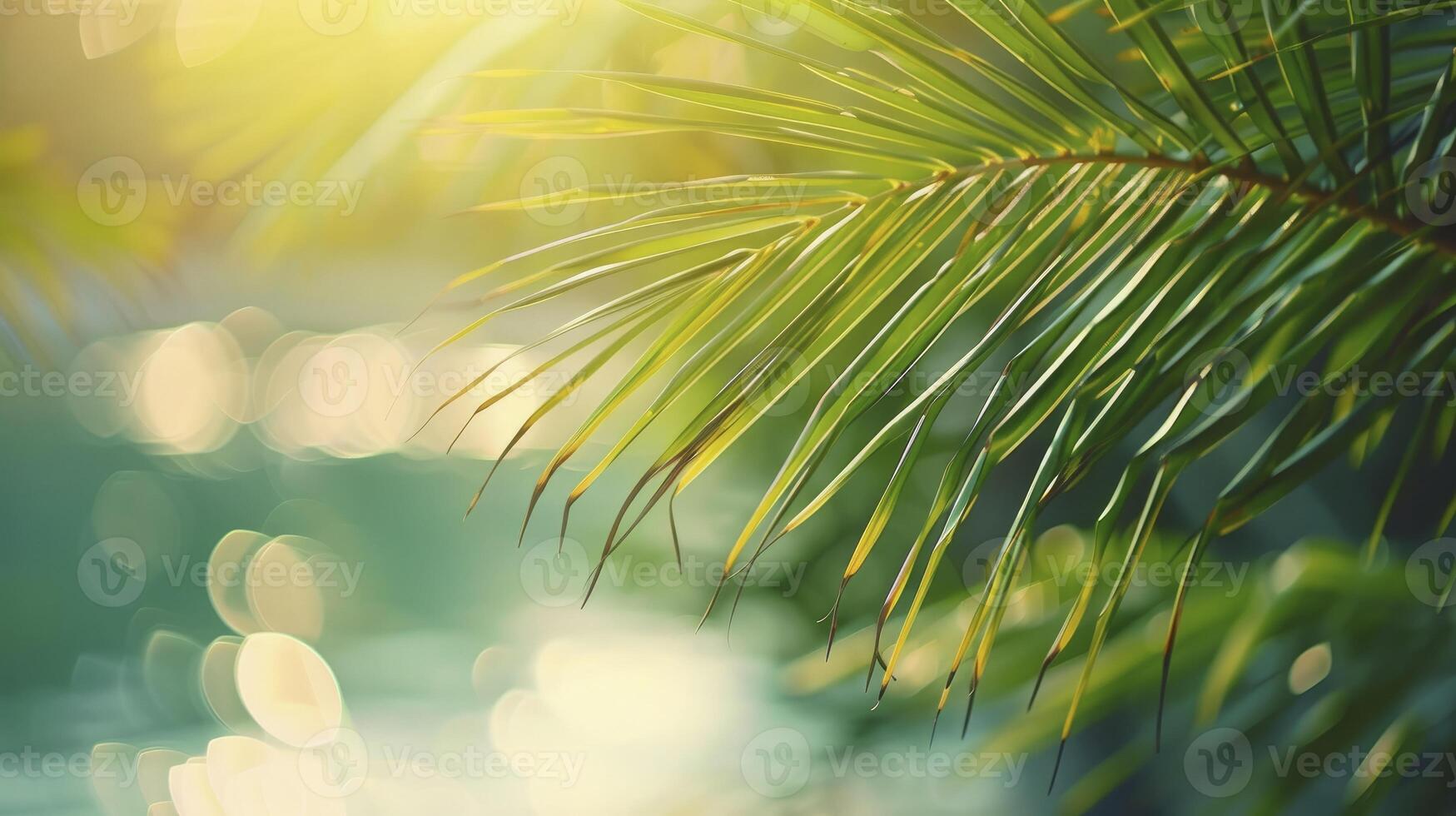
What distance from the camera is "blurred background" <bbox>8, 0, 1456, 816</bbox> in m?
0.55

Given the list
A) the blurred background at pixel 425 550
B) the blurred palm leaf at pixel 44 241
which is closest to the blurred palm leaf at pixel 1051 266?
the blurred background at pixel 425 550

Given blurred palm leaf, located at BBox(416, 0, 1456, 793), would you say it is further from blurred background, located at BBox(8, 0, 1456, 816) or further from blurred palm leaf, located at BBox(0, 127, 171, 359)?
blurred palm leaf, located at BBox(0, 127, 171, 359)

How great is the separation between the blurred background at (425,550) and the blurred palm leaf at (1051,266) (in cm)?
5

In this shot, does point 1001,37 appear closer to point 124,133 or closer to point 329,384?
point 124,133

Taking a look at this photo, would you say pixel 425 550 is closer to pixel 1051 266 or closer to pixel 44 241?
pixel 44 241

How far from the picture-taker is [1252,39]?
0.42m

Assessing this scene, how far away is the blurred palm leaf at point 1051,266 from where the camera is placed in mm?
244

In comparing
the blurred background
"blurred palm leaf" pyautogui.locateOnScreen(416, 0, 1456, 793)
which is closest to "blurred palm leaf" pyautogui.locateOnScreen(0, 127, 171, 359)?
the blurred background

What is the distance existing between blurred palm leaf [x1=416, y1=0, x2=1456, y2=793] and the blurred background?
0.15 feet

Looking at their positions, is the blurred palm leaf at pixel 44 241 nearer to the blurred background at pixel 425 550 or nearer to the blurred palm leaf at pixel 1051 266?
the blurred background at pixel 425 550

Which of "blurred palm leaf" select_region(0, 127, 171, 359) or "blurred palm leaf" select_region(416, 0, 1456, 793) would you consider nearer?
"blurred palm leaf" select_region(416, 0, 1456, 793)

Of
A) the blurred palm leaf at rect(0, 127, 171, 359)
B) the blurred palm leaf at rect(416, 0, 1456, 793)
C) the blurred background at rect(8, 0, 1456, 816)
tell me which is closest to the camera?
the blurred palm leaf at rect(416, 0, 1456, 793)

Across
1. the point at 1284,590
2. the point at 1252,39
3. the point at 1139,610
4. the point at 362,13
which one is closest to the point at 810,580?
the point at 1139,610

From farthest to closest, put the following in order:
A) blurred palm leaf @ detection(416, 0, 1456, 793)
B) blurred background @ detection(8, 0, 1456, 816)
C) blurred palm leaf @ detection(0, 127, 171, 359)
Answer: blurred palm leaf @ detection(0, 127, 171, 359) → blurred background @ detection(8, 0, 1456, 816) → blurred palm leaf @ detection(416, 0, 1456, 793)
